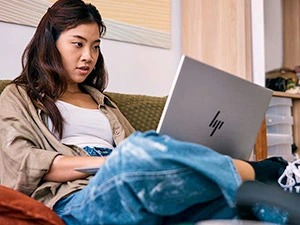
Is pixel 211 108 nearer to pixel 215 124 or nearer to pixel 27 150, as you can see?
pixel 215 124

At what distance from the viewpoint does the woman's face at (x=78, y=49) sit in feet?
4.52

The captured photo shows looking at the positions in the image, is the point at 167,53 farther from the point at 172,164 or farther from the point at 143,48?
the point at 172,164

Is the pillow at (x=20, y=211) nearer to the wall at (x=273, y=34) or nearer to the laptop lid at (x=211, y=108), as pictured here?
the laptop lid at (x=211, y=108)

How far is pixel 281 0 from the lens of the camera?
122 inches

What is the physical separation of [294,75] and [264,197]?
2.31 m

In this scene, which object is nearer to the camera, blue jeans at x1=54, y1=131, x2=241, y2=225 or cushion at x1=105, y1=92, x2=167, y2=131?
blue jeans at x1=54, y1=131, x2=241, y2=225

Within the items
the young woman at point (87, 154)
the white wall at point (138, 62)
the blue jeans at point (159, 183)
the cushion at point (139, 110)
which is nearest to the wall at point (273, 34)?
the white wall at point (138, 62)

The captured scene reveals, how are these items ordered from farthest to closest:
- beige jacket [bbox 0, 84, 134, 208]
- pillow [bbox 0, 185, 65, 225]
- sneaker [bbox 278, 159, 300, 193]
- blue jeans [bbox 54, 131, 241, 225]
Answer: beige jacket [bbox 0, 84, 134, 208] < sneaker [bbox 278, 159, 300, 193] < pillow [bbox 0, 185, 65, 225] < blue jeans [bbox 54, 131, 241, 225]

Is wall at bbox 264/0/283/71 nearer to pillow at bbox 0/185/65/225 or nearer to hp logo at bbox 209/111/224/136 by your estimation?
hp logo at bbox 209/111/224/136

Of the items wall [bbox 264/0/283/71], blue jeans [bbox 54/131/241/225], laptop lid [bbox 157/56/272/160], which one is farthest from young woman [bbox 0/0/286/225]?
wall [bbox 264/0/283/71]

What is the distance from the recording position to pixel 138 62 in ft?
7.50

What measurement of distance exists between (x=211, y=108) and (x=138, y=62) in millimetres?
1328

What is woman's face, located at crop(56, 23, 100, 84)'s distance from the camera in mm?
1378

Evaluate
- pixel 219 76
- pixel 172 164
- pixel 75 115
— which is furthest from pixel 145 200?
pixel 75 115
